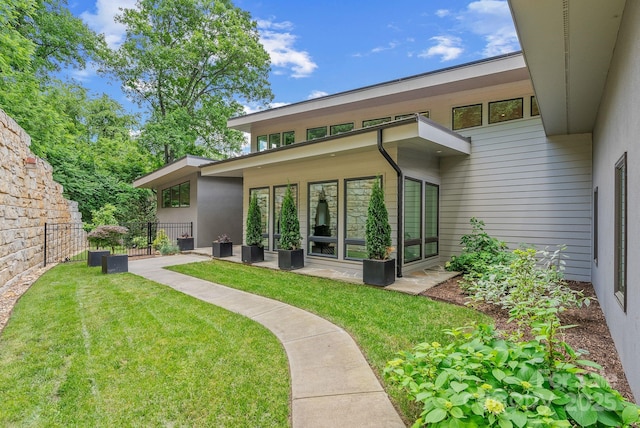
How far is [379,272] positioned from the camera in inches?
241

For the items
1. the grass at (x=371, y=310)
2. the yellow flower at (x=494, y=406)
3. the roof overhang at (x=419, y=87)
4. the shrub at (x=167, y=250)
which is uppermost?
the roof overhang at (x=419, y=87)

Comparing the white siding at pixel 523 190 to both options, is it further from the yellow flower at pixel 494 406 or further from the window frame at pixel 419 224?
the yellow flower at pixel 494 406

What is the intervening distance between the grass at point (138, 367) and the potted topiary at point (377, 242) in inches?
111

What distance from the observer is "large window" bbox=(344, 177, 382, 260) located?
24.2 feet

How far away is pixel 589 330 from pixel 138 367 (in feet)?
16.8

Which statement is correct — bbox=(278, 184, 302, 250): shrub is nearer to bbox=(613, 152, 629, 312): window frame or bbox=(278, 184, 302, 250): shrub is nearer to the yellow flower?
bbox=(613, 152, 629, 312): window frame

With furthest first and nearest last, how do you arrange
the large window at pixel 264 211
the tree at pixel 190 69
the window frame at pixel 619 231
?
the tree at pixel 190 69
the large window at pixel 264 211
the window frame at pixel 619 231

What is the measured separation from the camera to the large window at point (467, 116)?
771 centimetres

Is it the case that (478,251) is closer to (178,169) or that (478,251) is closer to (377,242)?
(377,242)

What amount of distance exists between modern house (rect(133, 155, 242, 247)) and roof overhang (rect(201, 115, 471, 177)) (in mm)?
4118

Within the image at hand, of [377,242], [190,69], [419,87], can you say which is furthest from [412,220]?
[190,69]

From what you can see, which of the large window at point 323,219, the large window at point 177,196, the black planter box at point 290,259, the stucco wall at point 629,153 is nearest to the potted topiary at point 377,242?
the large window at point 323,219

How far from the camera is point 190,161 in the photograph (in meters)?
10.8

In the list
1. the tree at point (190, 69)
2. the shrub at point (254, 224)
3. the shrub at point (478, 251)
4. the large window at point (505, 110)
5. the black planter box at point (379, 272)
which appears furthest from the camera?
the tree at point (190, 69)
